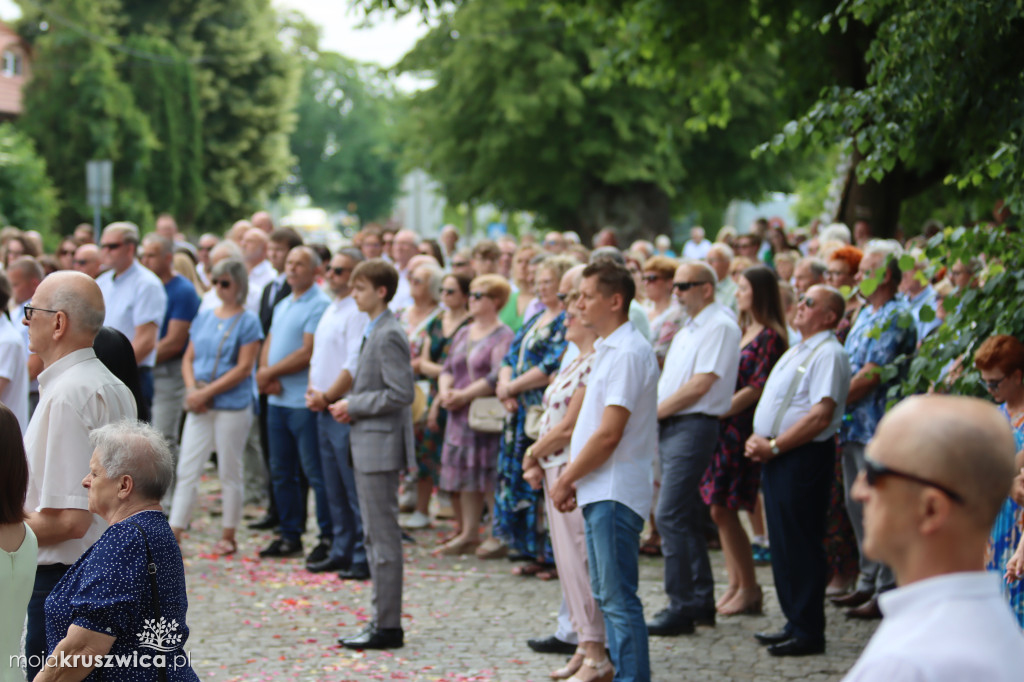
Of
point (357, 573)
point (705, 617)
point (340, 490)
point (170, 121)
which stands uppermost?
point (170, 121)

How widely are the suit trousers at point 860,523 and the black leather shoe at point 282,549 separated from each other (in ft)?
13.3

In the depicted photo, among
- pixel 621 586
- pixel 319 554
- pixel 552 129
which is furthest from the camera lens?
pixel 552 129

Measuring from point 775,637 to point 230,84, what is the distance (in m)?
42.5

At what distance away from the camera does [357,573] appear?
838cm

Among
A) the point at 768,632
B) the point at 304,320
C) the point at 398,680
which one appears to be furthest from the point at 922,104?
the point at 304,320

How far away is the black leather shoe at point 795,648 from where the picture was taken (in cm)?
657

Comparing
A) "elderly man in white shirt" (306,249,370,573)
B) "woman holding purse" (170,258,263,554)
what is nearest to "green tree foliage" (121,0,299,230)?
"woman holding purse" (170,258,263,554)

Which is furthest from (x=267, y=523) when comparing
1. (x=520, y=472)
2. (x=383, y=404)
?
(x=383, y=404)

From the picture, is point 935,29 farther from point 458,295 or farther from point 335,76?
point 335,76

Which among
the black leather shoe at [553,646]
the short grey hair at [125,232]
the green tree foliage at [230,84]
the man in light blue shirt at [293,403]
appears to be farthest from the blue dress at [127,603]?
the green tree foliage at [230,84]

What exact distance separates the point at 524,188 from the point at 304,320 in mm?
20268

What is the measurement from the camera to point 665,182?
28.4 meters

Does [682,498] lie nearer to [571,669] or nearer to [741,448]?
[741,448]

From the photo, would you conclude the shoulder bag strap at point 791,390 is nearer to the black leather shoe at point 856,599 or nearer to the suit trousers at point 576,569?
the suit trousers at point 576,569
